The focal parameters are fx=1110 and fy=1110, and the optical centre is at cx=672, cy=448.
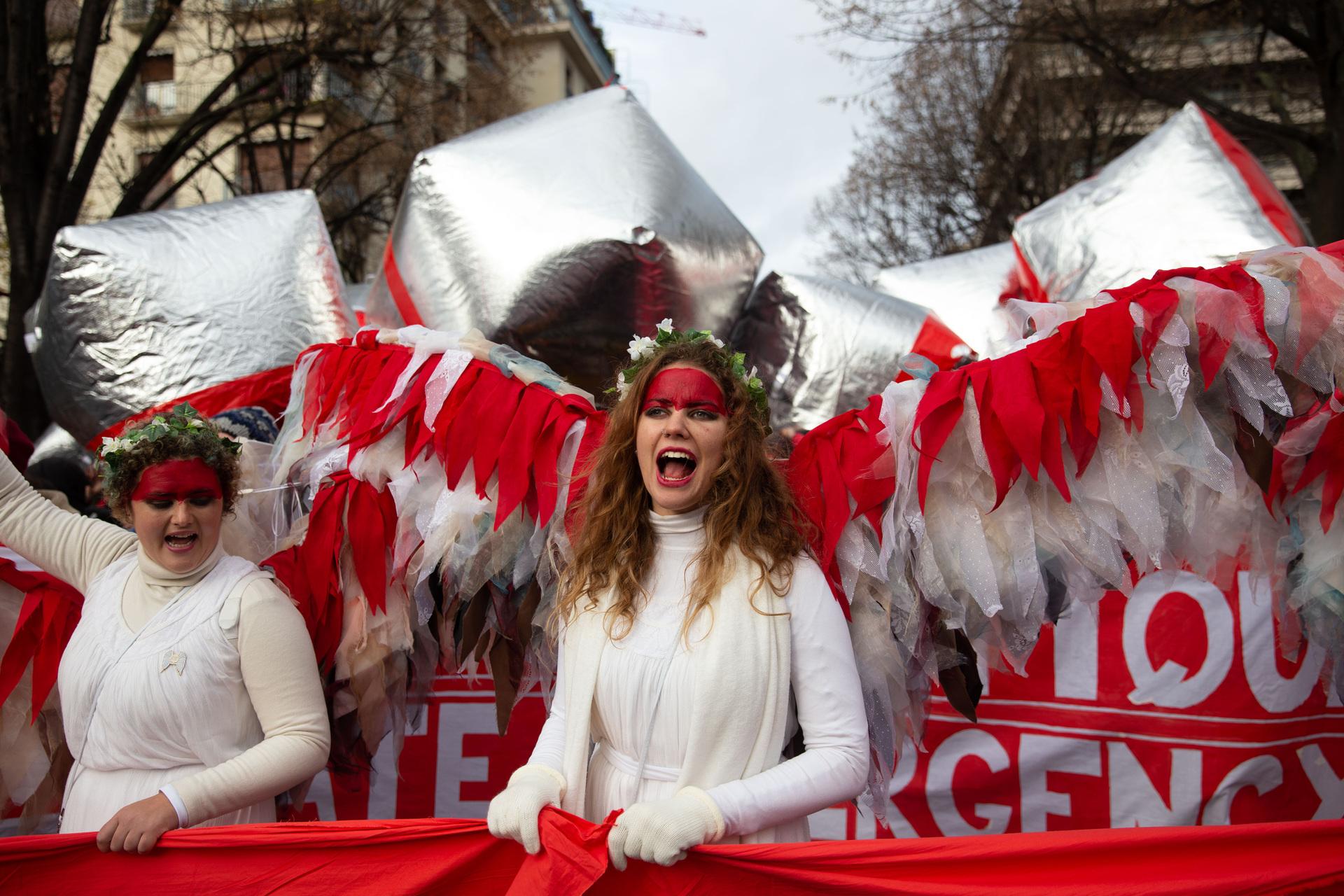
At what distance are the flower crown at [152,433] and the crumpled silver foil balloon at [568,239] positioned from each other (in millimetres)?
953

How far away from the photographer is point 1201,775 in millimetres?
3275

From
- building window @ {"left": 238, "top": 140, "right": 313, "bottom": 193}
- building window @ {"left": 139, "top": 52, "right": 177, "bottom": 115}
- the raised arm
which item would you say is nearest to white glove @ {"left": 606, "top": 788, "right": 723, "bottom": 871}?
the raised arm

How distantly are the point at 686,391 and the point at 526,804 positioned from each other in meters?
0.71

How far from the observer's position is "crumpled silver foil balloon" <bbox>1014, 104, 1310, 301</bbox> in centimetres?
337

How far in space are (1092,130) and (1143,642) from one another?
995 cm

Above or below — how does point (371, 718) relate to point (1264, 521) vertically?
below

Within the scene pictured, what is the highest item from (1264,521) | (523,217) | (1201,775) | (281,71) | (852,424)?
(281,71)

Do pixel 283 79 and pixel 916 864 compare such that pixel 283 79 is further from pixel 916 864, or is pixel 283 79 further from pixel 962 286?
pixel 916 864

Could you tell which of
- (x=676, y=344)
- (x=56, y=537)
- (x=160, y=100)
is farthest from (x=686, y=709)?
(x=160, y=100)

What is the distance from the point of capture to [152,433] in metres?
2.15

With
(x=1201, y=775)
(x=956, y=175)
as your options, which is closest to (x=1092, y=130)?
(x=956, y=175)

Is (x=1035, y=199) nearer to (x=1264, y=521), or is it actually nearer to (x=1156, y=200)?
(x=1156, y=200)

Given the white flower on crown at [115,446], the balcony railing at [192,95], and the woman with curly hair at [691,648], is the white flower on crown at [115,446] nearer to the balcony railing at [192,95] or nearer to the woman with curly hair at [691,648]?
the woman with curly hair at [691,648]

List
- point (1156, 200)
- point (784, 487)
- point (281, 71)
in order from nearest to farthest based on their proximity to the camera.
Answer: point (784, 487) → point (1156, 200) → point (281, 71)
